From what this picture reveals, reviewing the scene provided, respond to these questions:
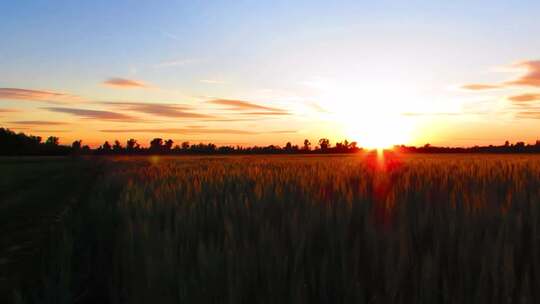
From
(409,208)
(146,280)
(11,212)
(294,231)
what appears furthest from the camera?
(11,212)

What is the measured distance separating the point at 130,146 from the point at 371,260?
129 m

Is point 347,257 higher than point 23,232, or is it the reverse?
point 347,257

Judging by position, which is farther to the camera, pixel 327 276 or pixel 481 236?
pixel 481 236

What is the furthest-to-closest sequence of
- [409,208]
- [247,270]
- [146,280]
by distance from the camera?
[409,208] → [146,280] → [247,270]

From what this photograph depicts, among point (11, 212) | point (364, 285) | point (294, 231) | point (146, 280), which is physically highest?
point (294, 231)

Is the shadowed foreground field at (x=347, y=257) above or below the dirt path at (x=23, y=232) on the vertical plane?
above

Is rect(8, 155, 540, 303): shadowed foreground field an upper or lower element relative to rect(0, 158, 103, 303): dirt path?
upper

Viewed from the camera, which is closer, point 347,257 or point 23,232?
point 347,257

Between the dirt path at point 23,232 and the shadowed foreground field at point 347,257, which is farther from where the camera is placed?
the dirt path at point 23,232

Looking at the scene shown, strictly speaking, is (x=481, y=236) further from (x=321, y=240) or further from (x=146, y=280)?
(x=146, y=280)

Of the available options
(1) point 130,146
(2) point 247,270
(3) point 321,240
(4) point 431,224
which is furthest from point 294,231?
(1) point 130,146

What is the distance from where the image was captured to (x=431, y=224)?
2535 millimetres

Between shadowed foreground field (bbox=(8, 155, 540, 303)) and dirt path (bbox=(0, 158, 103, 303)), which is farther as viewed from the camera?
dirt path (bbox=(0, 158, 103, 303))

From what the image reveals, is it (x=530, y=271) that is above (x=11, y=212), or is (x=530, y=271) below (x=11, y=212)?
above
